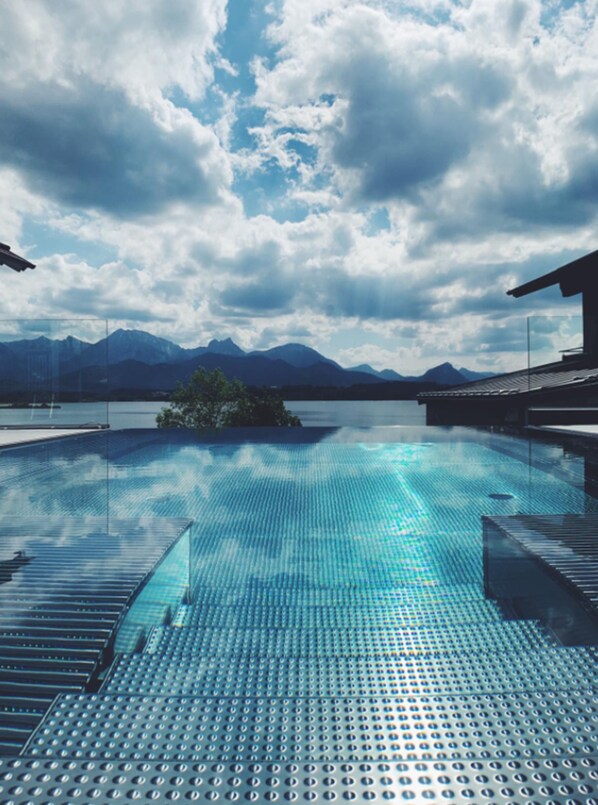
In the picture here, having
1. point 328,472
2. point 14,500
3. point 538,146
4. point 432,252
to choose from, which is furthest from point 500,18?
point 14,500

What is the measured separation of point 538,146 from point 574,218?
5.36 feet

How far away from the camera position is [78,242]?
434 inches

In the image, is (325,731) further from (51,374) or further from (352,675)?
(51,374)

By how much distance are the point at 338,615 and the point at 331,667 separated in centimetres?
96

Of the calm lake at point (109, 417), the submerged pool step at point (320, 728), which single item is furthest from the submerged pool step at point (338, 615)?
the calm lake at point (109, 417)

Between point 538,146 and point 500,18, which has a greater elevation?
point 500,18

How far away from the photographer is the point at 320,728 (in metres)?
1.32

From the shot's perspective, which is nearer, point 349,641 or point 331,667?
point 331,667

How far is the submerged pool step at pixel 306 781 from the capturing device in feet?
3.52

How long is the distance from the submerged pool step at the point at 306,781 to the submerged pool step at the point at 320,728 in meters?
0.03

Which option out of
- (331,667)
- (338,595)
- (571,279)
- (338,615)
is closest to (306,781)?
(331,667)

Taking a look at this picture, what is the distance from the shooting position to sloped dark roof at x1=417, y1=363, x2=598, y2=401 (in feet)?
29.7

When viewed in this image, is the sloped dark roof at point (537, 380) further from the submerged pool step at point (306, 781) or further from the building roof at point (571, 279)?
the submerged pool step at point (306, 781)

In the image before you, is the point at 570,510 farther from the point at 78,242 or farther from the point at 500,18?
the point at 78,242
